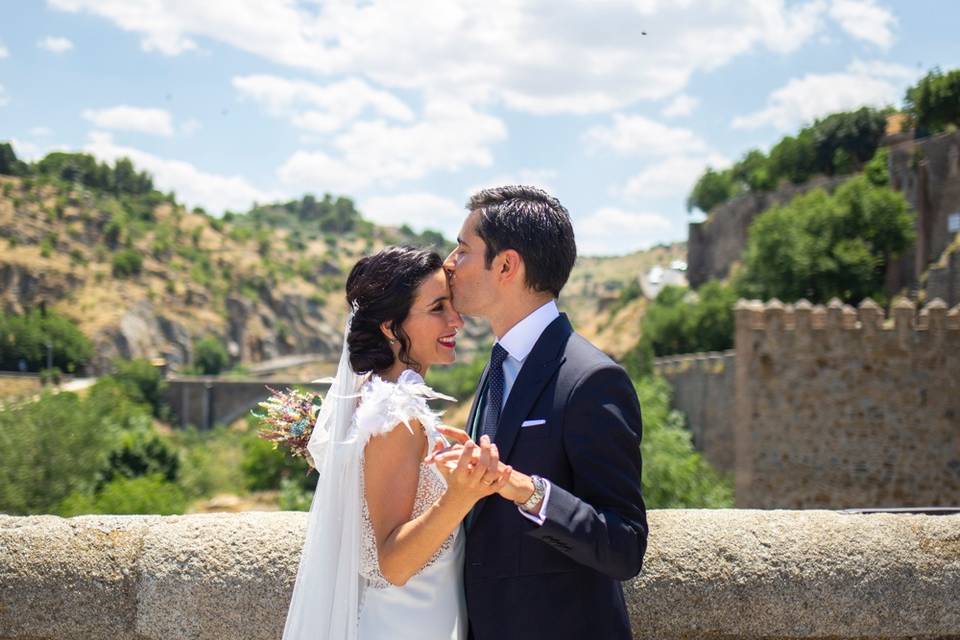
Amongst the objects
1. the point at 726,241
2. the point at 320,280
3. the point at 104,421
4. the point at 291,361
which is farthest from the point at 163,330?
the point at 726,241

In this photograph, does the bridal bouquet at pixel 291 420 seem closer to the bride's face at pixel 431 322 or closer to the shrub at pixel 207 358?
the bride's face at pixel 431 322

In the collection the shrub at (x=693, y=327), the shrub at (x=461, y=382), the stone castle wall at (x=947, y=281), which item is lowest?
the shrub at (x=461, y=382)

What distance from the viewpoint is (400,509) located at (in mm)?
2180

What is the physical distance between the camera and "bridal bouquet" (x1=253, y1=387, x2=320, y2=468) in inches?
102

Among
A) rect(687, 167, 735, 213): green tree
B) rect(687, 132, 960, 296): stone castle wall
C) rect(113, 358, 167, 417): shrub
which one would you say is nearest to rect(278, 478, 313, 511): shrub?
rect(687, 132, 960, 296): stone castle wall

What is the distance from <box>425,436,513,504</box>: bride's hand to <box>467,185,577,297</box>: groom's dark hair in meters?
0.53

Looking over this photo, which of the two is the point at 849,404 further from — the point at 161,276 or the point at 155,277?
the point at 161,276

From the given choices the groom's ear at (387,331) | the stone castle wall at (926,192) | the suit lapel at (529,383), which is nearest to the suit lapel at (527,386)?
Result: the suit lapel at (529,383)

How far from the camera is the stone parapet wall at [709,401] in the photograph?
21.5m

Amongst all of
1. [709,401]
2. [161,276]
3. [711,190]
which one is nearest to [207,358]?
[161,276]

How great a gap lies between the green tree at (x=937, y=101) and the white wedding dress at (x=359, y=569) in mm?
38962

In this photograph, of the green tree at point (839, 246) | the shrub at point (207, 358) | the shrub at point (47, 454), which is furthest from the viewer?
the shrub at point (207, 358)

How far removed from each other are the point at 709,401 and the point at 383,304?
21.3m

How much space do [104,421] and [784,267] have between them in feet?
89.2
